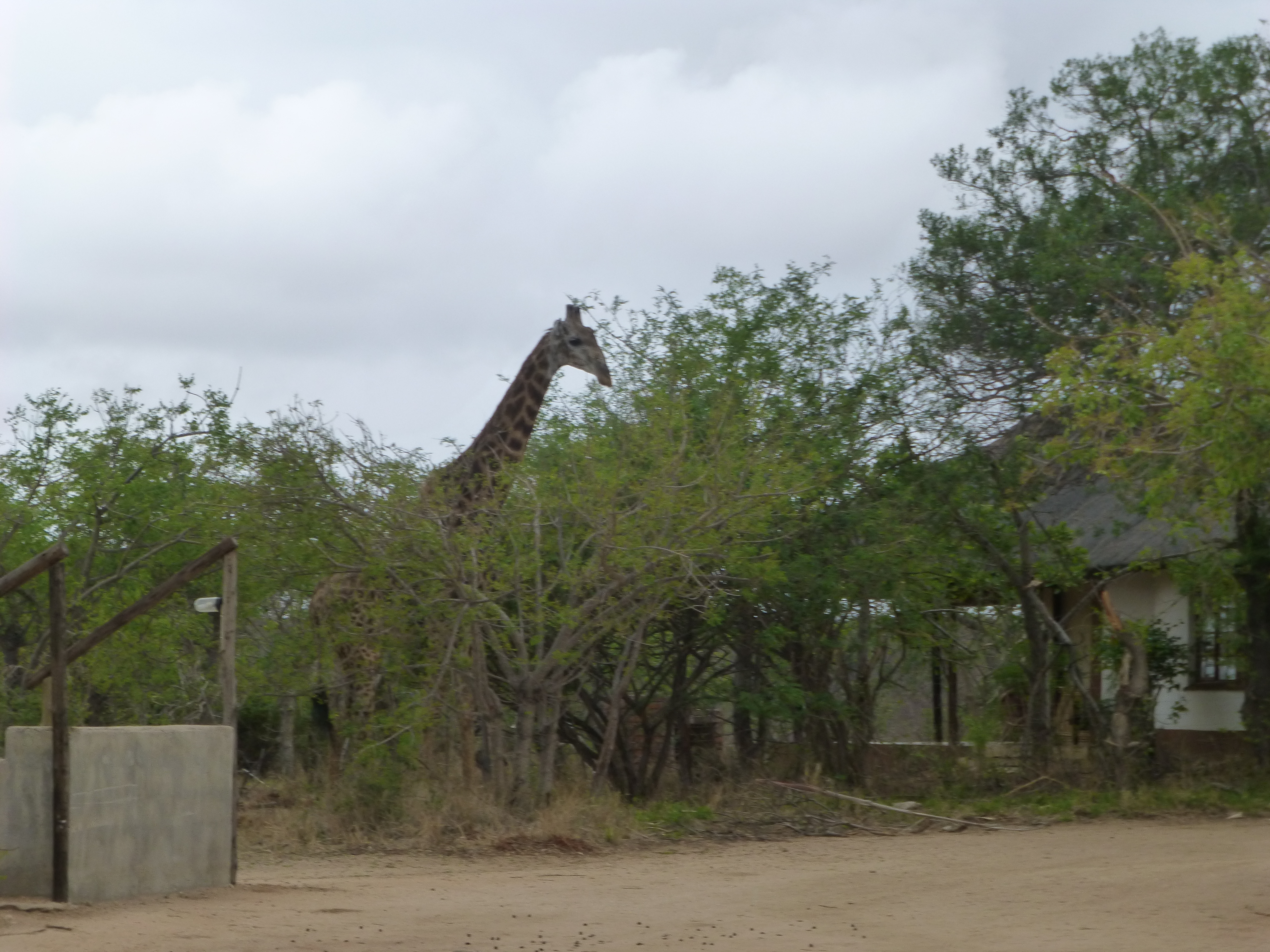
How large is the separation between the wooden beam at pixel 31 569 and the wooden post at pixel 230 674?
1.61 metres

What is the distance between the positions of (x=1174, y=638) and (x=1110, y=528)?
86.0 inches

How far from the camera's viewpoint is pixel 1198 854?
11734mm

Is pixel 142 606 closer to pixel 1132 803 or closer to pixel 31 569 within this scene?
pixel 31 569

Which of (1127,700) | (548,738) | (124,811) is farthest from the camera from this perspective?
(1127,700)

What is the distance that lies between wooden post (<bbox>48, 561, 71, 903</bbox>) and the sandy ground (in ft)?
1.03

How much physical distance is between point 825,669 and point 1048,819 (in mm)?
3002

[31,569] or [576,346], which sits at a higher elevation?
[576,346]

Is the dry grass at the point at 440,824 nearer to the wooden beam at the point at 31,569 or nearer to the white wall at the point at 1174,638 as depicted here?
the wooden beam at the point at 31,569

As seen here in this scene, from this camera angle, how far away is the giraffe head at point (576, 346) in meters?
15.5

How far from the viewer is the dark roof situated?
16.4 m

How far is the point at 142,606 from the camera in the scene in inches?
385

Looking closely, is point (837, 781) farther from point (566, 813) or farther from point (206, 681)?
point (206, 681)

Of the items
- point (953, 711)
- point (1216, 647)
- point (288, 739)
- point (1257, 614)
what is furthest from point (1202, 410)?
point (288, 739)

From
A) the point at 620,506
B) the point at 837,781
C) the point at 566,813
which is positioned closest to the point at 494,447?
the point at 620,506
